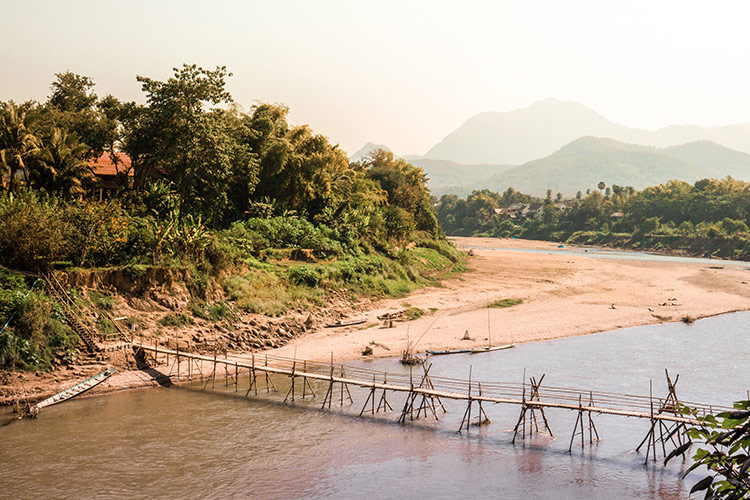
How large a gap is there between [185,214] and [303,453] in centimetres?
2346

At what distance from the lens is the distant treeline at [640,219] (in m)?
104

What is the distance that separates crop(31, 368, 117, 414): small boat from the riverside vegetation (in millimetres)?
1690

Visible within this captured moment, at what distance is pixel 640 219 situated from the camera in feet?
422

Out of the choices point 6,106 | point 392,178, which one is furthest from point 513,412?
point 392,178

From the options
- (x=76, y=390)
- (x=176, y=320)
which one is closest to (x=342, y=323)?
(x=176, y=320)

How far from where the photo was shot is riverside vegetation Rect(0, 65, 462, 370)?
26312 millimetres

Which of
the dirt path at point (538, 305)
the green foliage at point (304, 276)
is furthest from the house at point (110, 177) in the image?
the dirt path at point (538, 305)

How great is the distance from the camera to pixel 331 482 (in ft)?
58.2

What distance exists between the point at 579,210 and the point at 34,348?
459 feet

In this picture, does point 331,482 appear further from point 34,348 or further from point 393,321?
point 393,321

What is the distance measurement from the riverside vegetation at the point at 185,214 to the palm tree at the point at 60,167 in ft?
0.22

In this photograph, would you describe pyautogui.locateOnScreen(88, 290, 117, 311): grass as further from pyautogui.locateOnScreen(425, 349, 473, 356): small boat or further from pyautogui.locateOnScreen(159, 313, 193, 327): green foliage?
pyautogui.locateOnScreen(425, 349, 473, 356): small boat

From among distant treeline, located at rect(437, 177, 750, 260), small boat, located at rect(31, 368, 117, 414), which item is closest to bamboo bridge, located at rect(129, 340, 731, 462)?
small boat, located at rect(31, 368, 117, 414)

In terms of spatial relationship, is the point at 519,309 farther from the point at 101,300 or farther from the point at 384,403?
the point at 101,300
